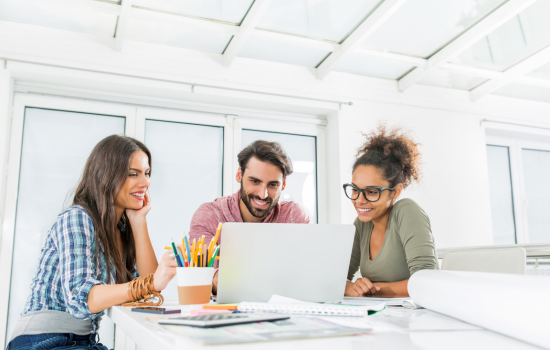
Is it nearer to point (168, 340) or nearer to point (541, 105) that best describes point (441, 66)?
point (541, 105)

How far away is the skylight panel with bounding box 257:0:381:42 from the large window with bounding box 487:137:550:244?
7.44 ft

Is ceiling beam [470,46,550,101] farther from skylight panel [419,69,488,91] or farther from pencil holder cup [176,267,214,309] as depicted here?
pencil holder cup [176,267,214,309]

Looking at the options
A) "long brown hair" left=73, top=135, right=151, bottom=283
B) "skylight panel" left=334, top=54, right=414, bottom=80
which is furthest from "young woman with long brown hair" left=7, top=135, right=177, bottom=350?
"skylight panel" left=334, top=54, right=414, bottom=80

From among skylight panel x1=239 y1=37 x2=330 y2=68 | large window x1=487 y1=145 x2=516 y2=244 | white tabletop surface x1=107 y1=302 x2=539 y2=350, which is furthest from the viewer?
large window x1=487 y1=145 x2=516 y2=244

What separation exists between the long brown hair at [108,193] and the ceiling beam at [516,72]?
3089 mm

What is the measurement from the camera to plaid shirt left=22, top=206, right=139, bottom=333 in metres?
1.08

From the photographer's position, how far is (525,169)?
4.31m

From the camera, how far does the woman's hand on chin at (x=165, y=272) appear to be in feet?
3.39

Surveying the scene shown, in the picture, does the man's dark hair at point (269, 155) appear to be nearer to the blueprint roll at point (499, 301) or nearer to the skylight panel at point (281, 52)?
the blueprint roll at point (499, 301)

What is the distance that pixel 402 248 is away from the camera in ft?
5.21

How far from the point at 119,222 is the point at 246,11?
1.65 metres

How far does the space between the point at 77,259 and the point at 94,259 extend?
4.3 inches

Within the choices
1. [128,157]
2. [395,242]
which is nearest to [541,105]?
[395,242]

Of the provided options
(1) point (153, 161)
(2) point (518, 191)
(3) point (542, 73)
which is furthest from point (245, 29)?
(2) point (518, 191)
